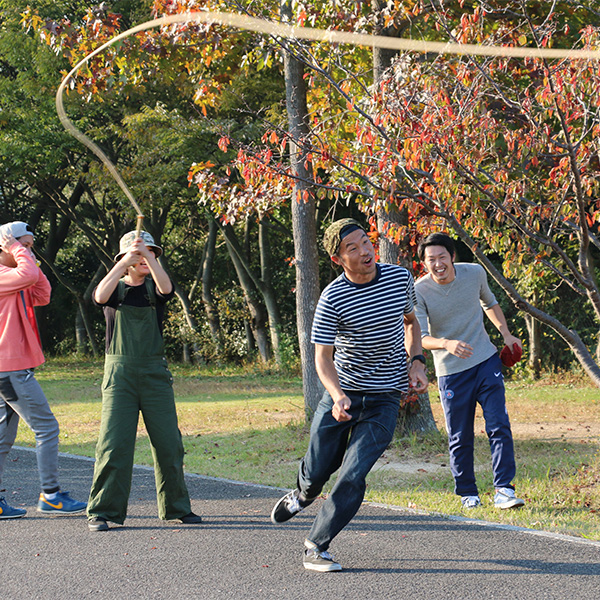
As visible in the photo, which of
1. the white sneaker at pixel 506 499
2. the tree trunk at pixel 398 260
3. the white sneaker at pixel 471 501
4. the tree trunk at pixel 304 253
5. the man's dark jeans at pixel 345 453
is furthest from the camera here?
the tree trunk at pixel 304 253

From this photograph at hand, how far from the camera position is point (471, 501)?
6.06m

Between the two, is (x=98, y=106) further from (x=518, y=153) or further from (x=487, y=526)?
(x=487, y=526)

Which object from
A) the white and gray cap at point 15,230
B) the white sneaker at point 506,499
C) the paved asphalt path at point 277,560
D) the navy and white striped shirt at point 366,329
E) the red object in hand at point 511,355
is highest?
the white and gray cap at point 15,230

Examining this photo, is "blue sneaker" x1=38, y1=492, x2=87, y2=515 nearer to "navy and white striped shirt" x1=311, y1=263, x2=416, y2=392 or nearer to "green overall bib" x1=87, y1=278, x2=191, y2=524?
"green overall bib" x1=87, y1=278, x2=191, y2=524

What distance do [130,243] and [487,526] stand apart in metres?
3.13

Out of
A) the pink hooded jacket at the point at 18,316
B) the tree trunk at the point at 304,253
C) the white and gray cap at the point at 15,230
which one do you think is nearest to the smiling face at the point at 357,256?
the pink hooded jacket at the point at 18,316

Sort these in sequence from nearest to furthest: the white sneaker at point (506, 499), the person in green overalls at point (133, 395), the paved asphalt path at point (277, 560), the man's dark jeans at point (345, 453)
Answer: the paved asphalt path at point (277, 560) → the man's dark jeans at point (345, 453) → the person in green overalls at point (133, 395) → the white sneaker at point (506, 499)

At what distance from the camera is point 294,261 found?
1044 cm

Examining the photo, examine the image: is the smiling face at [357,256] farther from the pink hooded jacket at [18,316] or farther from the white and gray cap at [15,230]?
the white and gray cap at [15,230]

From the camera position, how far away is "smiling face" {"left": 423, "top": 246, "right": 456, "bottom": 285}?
6062 mm

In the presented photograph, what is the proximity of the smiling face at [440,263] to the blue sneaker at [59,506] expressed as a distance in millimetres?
3204

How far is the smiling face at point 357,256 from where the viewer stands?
184 inches

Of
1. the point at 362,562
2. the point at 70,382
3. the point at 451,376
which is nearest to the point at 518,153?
the point at 451,376

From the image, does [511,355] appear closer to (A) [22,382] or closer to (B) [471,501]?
(B) [471,501]
